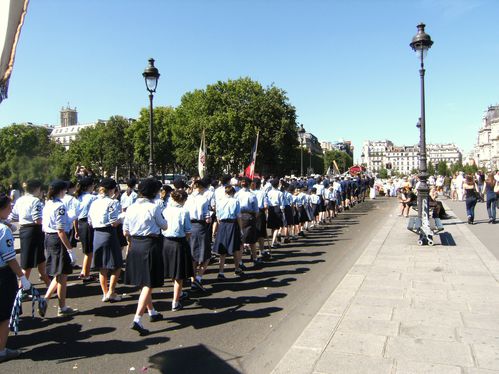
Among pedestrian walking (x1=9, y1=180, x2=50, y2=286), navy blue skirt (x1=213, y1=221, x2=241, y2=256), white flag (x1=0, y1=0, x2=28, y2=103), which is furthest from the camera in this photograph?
navy blue skirt (x1=213, y1=221, x2=241, y2=256)

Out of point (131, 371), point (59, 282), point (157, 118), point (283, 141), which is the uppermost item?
point (157, 118)

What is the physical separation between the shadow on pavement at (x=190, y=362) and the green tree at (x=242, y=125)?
38.0m

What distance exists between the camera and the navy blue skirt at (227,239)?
26.8 feet

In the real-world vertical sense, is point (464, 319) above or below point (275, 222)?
below

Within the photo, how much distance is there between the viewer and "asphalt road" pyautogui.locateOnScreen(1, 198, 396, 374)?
14.7ft

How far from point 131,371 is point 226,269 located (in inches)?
197

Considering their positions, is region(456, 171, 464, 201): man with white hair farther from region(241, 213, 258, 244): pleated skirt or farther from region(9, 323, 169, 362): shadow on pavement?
region(9, 323, 169, 362): shadow on pavement

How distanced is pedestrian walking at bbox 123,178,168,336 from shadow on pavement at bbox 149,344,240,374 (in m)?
0.86

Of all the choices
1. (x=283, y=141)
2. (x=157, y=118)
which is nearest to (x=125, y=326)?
(x=283, y=141)

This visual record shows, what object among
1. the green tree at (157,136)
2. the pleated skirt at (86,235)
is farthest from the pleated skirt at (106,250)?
the green tree at (157,136)

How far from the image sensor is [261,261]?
9.77m

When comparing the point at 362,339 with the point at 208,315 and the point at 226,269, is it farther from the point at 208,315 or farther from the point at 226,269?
the point at 226,269

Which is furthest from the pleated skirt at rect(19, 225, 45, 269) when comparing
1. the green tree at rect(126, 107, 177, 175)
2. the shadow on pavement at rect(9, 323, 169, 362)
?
the green tree at rect(126, 107, 177, 175)

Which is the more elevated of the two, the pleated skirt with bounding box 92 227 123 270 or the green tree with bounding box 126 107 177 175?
the green tree with bounding box 126 107 177 175
